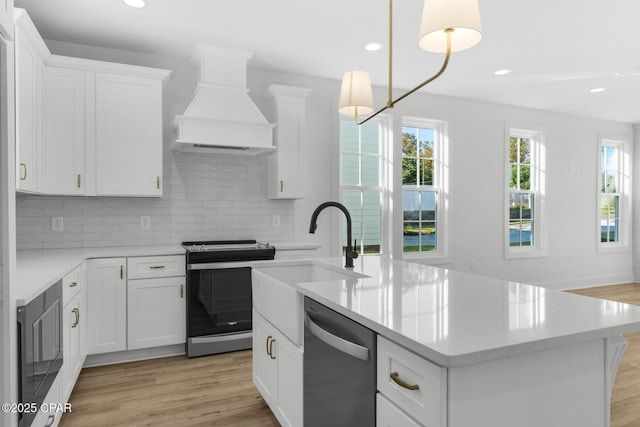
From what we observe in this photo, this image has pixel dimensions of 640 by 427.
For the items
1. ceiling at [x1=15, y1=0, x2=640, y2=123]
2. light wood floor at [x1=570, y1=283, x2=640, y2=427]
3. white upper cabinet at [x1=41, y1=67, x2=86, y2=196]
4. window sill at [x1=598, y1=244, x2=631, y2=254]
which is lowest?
light wood floor at [x1=570, y1=283, x2=640, y2=427]

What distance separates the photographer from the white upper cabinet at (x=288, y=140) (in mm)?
4102

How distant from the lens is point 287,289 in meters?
1.92

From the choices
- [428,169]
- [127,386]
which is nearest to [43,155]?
[127,386]

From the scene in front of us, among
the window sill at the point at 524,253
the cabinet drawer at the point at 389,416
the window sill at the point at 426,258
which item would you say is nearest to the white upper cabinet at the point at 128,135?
the cabinet drawer at the point at 389,416

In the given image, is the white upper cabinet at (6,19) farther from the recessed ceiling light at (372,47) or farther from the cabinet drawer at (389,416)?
the recessed ceiling light at (372,47)

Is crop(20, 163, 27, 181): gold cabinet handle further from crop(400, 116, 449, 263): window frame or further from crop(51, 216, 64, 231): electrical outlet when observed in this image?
crop(400, 116, 449, 263): window frame

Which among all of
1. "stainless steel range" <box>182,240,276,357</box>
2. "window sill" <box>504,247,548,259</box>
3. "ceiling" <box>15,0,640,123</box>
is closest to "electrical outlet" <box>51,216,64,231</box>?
"stainless steel range" <box>182,240,276,357</box>

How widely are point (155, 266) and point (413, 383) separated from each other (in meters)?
2.78

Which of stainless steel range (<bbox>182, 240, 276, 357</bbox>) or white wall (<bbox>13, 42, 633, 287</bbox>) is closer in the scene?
stainless steel range (<bbox>182, 240, 276, 357</bbox>)

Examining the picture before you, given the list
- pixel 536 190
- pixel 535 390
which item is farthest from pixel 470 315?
pixel 536 190

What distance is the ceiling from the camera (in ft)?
9.96

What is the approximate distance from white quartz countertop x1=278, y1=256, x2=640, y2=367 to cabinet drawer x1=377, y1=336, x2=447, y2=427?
49mm

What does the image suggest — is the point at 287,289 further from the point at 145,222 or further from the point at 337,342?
the point at 145,222

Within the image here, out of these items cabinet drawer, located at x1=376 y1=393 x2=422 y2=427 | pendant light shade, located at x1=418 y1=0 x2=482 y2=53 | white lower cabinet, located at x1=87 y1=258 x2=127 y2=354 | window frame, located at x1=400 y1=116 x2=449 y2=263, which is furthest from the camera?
window frame, located at x1=400 y1=116 x2=449 y2=263
